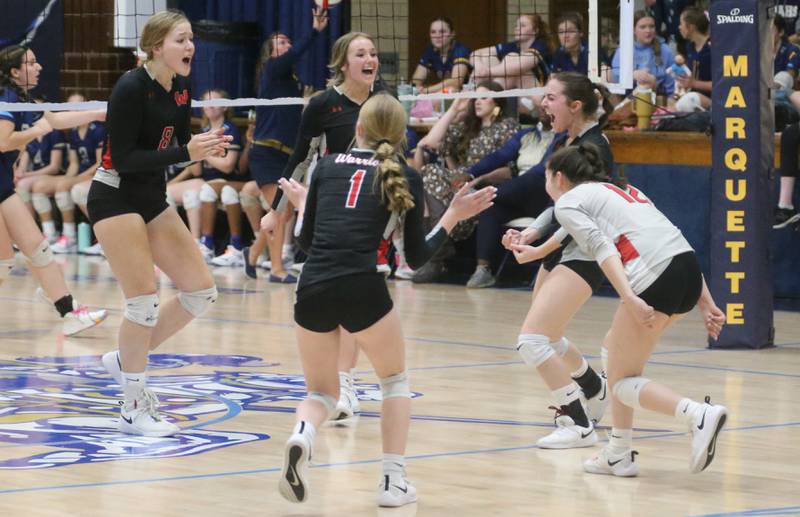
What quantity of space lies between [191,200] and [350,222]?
10.1 metres

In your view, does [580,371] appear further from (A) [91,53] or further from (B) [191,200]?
(A) [91,53]

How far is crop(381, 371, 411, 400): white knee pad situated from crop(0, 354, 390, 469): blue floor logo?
1069 mm

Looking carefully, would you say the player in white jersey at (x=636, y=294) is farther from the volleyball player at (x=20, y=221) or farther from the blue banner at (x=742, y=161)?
the volleyball player at (x=20, y=221)

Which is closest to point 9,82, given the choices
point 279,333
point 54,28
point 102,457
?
point 279,333

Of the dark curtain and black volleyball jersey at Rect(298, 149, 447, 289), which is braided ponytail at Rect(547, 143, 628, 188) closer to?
black volleyball jersey at Rect(298, 149, 447, 289)

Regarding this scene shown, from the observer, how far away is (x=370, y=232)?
461 cm

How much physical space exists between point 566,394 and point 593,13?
4.11 meters

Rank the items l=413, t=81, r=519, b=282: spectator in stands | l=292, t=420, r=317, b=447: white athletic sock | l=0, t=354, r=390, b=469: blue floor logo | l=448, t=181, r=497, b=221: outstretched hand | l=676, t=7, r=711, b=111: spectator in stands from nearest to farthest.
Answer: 1. l=292, t=420, r=317, b=447: white athletic sock
2. l=448, t=181, r=497, b=221: outstretched hand
3. l=0, t=354, r=390, b=469: blue floor logo
4. l=676, t=7, r=711, b=111: spectator in stands
5. l=413, t=81, r=519, b=282: spectator in stands

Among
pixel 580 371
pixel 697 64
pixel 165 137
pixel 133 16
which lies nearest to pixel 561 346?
pixel 580 371

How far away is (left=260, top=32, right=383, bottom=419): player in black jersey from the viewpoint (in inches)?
248

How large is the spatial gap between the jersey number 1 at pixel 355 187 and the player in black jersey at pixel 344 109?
164 cm

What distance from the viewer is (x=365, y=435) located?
19.2 ft

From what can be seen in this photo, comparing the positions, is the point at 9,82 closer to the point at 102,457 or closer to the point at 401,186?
the point at 102,457

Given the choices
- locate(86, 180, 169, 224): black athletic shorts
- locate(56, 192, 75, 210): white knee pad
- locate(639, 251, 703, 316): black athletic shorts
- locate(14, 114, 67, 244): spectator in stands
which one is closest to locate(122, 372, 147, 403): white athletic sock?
locate(86, 180, 169, 224): black athletic shorts
